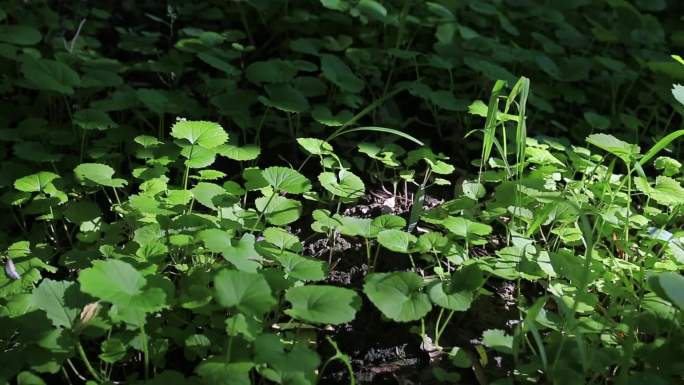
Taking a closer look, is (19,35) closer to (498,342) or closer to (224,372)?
(224,372)

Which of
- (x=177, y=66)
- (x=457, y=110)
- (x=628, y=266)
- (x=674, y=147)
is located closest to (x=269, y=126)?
(x=177, y=66)

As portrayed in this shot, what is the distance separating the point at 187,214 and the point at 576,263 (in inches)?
38.7

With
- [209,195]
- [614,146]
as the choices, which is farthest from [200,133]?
[614,146]

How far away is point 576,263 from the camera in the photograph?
5.31ft

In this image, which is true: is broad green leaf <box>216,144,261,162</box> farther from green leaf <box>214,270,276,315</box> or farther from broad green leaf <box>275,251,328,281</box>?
green leaf <box>214,270,276,315</box>

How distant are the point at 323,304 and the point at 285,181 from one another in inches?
20.4

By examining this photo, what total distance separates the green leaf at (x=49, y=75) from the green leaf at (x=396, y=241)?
1.19m

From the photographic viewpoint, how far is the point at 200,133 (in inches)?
75.0

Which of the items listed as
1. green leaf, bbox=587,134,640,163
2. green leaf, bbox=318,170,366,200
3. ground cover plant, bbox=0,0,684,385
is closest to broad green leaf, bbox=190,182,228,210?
ground cover plant, bbox=0,0,684,385

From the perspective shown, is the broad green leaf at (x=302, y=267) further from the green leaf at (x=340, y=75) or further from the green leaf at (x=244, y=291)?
the green leaf at (x=340, y=75)

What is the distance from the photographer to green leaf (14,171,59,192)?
6.22 feet

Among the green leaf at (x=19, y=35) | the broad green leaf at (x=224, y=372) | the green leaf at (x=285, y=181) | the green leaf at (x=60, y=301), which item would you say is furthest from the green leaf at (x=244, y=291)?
the green leaf at (x=19, y=35)

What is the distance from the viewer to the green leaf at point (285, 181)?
178 centimetres

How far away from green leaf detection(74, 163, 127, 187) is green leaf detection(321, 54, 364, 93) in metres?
0.85
